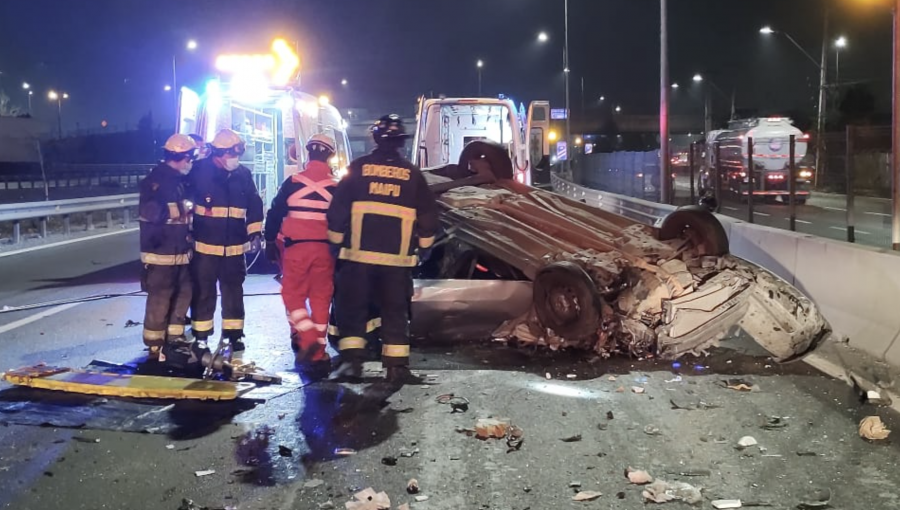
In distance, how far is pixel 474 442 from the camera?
14.5 feet

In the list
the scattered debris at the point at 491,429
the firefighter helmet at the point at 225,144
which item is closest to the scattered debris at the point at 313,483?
the scattered debris at the point at 491,429

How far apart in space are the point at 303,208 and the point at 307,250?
32 cm

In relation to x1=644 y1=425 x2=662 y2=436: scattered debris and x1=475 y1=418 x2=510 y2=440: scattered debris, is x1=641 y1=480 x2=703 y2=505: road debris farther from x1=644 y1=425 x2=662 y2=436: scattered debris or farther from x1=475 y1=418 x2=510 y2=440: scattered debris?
x1=475 y1=418 x2=510 y2=440: scattered debris

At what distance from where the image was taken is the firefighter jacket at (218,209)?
6086mm

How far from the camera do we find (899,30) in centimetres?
772

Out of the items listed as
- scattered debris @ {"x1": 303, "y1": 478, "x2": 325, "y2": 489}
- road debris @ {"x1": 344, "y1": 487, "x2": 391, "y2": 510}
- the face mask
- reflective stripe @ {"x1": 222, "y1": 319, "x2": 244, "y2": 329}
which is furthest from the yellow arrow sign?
road debris @ {"x1": 344, "y1": 487, "x2": 391, "y2": 510}

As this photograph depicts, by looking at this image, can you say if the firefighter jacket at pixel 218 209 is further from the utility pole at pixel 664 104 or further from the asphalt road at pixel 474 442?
the utility pole at pixel 664 104

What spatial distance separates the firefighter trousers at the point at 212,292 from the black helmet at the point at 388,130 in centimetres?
155

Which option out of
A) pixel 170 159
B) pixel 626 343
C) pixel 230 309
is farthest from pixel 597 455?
pixel 170 159

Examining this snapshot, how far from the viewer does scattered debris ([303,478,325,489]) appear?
150 inches

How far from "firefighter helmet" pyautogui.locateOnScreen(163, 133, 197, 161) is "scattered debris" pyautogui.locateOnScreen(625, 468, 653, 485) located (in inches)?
160

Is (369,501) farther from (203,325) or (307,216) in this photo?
(203,325)

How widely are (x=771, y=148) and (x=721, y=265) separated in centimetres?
1808

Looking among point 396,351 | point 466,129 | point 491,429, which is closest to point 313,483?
point 491,429
